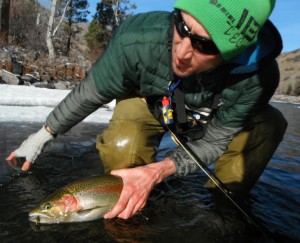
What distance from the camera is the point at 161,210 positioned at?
2.65 m

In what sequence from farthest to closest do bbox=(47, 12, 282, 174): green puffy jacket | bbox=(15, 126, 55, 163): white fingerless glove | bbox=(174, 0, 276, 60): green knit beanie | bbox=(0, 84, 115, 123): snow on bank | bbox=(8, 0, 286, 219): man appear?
bbox=(0, 84, 115, 123): snow on bank
bbox=(15, 126, 55, 163): white fingerless glove
bbox=(47, 12, 282, 174): green puffy jacket
bbox=(8, 0, 286, 219): man
bbox=(174, 0, 276, 60): green knit beanie

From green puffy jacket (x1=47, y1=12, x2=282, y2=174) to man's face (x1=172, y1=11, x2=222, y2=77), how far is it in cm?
19

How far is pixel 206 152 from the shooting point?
275 cm

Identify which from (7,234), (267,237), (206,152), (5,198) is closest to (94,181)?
(7,234)

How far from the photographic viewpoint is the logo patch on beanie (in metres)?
1.90

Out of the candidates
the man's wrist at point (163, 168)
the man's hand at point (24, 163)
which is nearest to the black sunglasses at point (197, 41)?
the man's wrist at point (163, 168)

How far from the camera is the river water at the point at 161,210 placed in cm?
219

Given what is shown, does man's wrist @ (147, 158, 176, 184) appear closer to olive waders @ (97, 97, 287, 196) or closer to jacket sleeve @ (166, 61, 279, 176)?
jacket sleeve @ (166, 61, 279, 176)

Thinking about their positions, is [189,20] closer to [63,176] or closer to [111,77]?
[111,77]

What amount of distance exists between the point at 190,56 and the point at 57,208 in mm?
1194

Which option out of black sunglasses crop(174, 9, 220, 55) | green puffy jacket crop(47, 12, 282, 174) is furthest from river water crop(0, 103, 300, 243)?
black sunglasses crop(174, 9, 220, 55)

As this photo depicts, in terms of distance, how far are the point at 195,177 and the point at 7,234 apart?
1983 mm

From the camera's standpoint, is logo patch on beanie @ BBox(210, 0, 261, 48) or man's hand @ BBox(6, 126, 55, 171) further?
man's hand @ BBox(6, 126, 55, 171)

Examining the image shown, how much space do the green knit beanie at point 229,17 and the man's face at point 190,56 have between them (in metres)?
0.05
